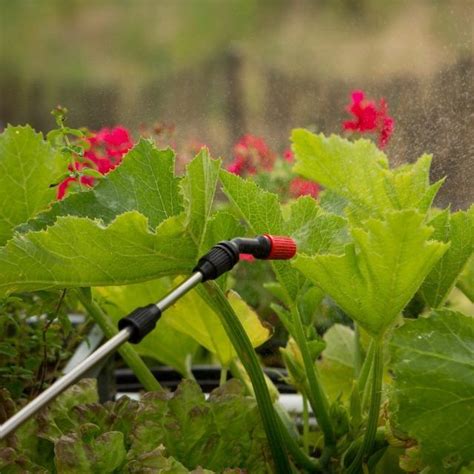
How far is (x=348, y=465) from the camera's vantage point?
547mm

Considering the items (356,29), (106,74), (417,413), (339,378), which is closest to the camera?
(417,413)

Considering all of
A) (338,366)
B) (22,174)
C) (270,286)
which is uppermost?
(22,174)

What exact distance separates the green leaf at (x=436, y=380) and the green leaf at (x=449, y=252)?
8cm

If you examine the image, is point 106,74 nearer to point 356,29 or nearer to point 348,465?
point 356,29

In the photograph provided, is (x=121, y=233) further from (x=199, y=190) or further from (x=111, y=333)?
(x=111, y=333)

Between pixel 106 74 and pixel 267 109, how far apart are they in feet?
0.82

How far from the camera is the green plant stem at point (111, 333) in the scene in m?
0.58

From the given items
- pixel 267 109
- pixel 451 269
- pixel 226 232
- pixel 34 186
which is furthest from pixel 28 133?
pixel 267 109

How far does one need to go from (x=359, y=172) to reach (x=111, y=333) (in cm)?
21

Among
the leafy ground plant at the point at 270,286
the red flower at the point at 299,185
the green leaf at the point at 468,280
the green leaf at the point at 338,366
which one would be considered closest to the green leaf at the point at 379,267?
the leafy ground plant at the point at 270,286

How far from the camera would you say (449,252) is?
1.69 ft

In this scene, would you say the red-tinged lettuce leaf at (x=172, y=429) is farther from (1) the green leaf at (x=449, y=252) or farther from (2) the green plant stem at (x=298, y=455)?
(1) the green leaf at (x=449, y=252)

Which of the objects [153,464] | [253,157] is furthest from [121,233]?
[253,157]

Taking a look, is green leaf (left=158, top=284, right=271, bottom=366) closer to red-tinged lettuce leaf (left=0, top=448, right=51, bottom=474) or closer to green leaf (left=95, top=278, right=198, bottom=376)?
green leaf (left=95, top=278, right=198, bottom=376)
